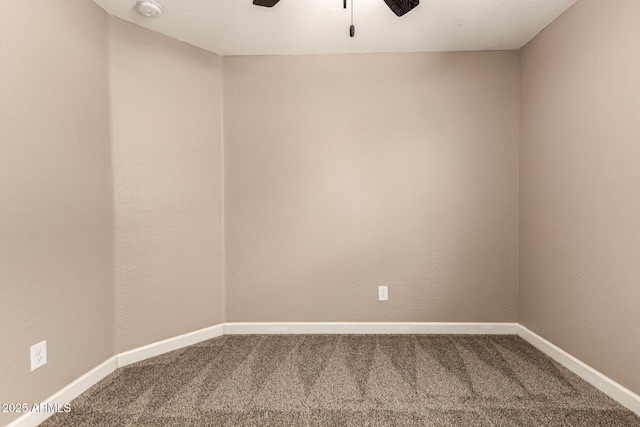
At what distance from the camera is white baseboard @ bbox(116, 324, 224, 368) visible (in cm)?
229

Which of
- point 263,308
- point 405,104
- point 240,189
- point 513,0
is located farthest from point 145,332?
point 513,0

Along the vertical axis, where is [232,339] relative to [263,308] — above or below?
below

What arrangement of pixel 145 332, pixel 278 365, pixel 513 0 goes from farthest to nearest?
pixel 145 332 < pixel 278 365 < pixel 513 0

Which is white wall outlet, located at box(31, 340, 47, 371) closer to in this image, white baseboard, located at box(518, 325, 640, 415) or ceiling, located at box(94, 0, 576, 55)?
ceiling, located at box(94, 0, 576, 55)

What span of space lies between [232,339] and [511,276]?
243 cm

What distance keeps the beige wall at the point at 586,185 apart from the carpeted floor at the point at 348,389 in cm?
34

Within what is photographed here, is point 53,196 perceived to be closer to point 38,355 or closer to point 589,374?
point 38,355

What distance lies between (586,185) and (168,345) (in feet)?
10.2

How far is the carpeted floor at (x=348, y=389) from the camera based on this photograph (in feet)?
5.47

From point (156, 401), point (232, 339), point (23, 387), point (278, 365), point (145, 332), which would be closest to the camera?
point (23, 387)

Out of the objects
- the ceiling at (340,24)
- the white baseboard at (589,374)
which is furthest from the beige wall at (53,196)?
the white baseboard at (589,374)

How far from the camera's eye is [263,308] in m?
2.84

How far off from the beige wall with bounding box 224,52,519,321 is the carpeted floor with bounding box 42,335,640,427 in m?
0.41

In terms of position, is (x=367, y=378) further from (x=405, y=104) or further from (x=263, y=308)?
(x=405, y=104)
